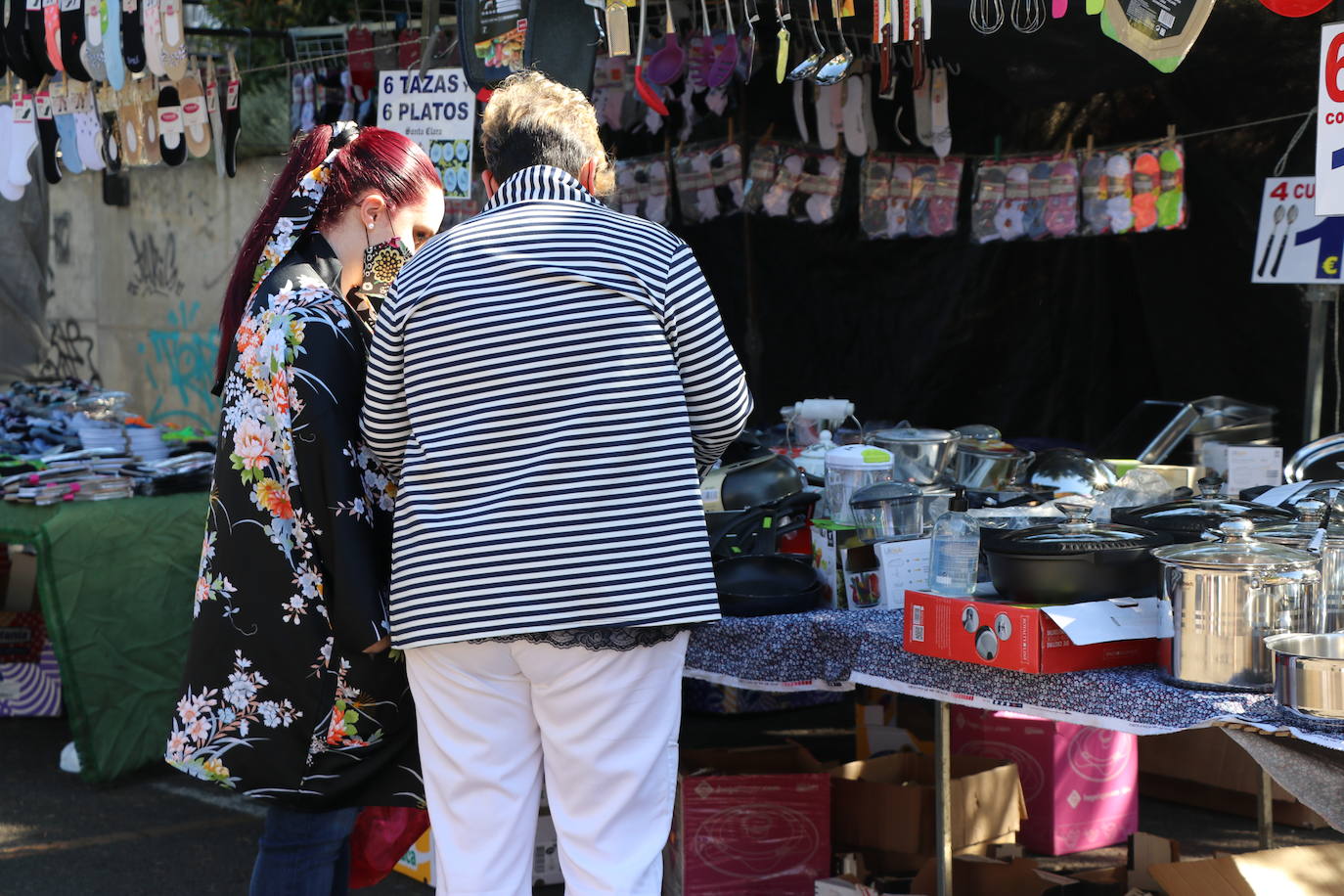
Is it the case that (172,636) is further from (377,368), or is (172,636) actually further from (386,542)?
(377,368)

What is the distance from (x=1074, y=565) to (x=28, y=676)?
4.15m

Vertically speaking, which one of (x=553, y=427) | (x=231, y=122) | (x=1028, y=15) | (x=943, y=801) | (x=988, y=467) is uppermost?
(x=1028, y=15)

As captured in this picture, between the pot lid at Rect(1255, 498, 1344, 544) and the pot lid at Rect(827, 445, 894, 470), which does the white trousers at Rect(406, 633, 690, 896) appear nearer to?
the pot lid at Rect(1255, 498, 1344, 544)

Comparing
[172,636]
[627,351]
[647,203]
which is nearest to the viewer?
[627,351]

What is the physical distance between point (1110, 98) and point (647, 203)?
1.83m

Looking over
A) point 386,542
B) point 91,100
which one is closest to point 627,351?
point 386,542

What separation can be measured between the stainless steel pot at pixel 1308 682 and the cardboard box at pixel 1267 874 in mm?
328

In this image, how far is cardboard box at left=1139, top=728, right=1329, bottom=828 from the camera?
12.5 ft

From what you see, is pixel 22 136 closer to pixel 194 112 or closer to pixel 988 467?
pixel 194 112

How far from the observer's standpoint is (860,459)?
3145mm

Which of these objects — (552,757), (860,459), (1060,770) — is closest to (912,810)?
(1060,770)

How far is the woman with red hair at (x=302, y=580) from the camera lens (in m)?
2.28

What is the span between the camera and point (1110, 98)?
16.5 ft

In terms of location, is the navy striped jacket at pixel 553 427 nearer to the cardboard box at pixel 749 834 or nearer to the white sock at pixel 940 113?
the cardboard box at pixel 749 834
